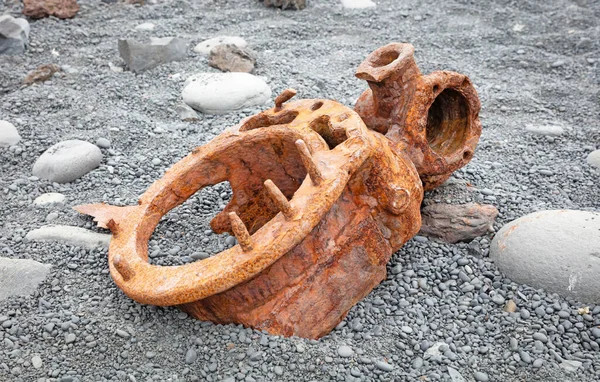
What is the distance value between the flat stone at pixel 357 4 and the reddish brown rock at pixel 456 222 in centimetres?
405

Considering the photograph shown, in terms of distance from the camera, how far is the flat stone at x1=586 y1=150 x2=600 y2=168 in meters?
3.76

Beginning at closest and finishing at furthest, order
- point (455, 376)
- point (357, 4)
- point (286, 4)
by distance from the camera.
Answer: point (455, 376)
point (286, 4)
point (357, 4)

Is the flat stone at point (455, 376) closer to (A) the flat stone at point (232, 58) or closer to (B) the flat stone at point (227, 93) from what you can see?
(B) the flat stone at point (227, 93)

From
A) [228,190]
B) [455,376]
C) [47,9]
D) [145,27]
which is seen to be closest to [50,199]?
[228,190]

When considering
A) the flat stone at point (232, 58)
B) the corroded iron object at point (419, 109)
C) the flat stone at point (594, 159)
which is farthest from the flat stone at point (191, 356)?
the flat stone at point (232, 58)

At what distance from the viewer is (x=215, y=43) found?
5.57 metres

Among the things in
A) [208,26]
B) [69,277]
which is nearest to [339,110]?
[69,277]

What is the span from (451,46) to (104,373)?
447cm

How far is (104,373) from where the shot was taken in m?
2.31

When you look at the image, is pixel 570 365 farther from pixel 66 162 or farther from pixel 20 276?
pixel 66 162

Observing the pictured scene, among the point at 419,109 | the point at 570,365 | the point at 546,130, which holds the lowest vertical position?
the point at 546,130

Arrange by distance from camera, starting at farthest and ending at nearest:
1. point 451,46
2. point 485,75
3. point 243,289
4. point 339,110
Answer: point 451,46 < point 485,75 < point 339,110 < point 243,289

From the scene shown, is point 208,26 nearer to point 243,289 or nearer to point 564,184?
point 564,184

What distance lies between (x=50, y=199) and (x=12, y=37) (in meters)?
2.62
